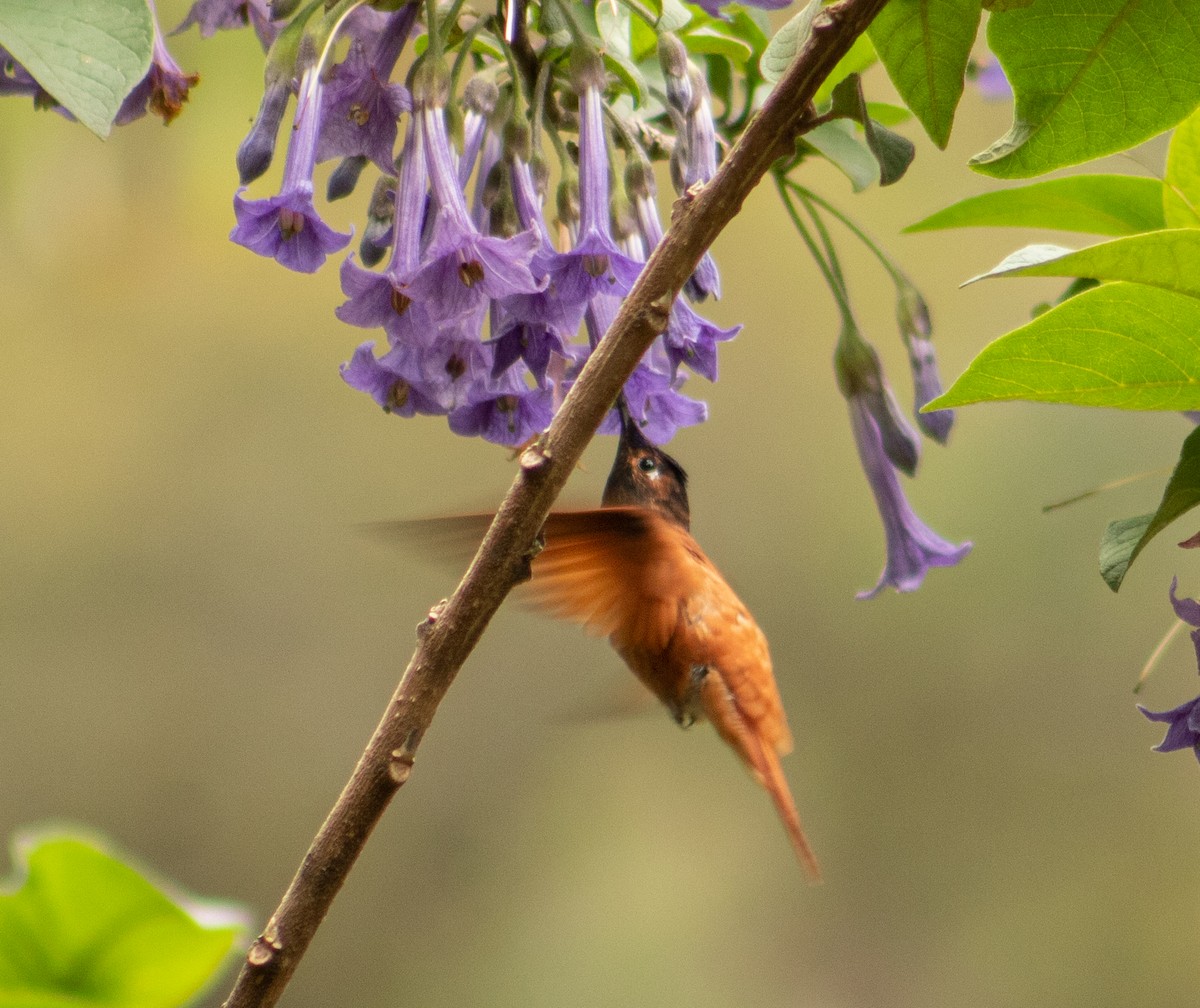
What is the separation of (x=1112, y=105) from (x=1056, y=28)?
0.10 feet

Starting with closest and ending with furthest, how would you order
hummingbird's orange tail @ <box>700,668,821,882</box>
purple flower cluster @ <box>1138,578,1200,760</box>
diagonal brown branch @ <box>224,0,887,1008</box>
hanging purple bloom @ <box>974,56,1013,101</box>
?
diagonal brown branch @ <box>224,0,887,1008</box>
purple flower cluster @ <box>1138,578,1200,760</box>
hummingbird's orange tail @ <box>700,668,821,882</box>
hanging purple bloom @ <box>974,56,1013,101</box>

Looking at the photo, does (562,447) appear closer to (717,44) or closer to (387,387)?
(387,387)

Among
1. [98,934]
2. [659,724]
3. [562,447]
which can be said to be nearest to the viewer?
[98,934]

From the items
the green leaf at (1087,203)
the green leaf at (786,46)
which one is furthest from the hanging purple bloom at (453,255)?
the green leaf at (1087,203)

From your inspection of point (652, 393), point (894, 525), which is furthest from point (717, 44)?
point (894, 525)

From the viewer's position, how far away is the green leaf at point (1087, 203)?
567mm

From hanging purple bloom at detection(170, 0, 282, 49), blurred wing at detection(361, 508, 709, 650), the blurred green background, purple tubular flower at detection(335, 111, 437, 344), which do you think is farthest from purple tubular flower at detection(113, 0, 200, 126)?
the blurred green background

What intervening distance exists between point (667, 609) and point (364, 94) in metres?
0.33

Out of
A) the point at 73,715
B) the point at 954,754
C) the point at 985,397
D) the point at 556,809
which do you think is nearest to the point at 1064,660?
the point at 954,754

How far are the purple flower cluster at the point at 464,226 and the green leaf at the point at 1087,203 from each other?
0.15 metres

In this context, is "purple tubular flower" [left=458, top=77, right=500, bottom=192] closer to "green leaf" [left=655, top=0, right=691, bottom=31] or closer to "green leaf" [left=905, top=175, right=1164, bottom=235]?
"green leaf" [left=655, top=0, right=691, bottom=31]

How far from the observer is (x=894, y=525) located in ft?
2.42

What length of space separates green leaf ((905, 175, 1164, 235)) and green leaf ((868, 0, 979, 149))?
0.16 m

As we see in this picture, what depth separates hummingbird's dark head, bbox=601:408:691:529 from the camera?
692mm
